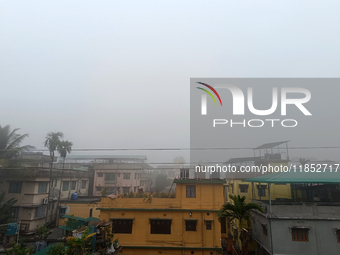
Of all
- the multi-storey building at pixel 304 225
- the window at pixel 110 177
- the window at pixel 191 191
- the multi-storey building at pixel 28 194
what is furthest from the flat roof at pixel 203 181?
the window at pixel 110 177

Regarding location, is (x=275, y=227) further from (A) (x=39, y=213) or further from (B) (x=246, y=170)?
(A) (x=39, y=213)

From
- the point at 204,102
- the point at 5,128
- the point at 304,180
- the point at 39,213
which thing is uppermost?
the point at 204,102

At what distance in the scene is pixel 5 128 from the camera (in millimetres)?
27828

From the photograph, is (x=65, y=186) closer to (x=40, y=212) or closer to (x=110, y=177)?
(x=40, y=212)

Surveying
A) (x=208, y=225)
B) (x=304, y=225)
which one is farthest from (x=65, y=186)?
(x=304, y=225)

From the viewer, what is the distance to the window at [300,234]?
51.8 feet

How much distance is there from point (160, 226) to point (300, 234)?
11.1 meters

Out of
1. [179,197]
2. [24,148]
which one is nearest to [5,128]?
[24,148]

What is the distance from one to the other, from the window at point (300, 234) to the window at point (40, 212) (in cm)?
2659

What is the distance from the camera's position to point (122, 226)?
19.0 metres

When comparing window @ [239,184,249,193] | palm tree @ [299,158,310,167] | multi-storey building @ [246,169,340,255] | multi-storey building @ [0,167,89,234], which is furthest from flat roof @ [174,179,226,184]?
multi-storey building @ [0,167,89,234]

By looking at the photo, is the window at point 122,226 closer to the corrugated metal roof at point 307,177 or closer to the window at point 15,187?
the corrugated metal roof at point 307,177

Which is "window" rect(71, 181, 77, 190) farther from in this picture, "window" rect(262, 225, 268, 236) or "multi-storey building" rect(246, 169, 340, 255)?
"multi-storey building" rect(246, 169, 340, 255)

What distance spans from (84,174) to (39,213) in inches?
545
